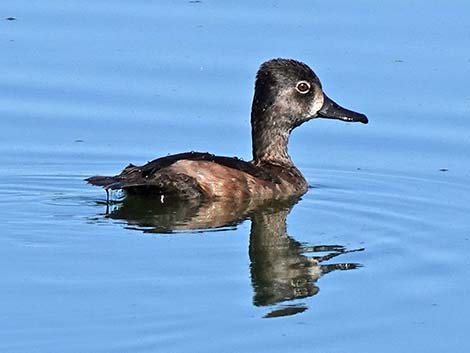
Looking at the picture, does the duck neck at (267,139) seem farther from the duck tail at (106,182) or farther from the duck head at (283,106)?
the duck tail at (106,182)

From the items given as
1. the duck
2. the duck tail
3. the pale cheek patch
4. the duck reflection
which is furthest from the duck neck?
the duck tail

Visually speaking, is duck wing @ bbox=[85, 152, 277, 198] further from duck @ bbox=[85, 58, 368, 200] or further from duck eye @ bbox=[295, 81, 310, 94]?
duck eye @ bbox=[295, 81, 310, 94]

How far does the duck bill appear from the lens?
12.7 metres

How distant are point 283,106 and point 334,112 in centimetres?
44

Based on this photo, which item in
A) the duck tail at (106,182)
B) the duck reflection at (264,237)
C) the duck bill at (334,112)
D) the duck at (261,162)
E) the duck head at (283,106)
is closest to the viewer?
the duck reflection at (264,237)

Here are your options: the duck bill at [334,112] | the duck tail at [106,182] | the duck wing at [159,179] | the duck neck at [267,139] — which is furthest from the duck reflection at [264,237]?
the duck bill at [334,112]

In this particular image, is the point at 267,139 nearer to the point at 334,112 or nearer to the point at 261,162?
the point at 261,162

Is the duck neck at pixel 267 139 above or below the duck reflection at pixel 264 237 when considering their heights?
above

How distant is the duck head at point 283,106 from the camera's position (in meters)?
12.6

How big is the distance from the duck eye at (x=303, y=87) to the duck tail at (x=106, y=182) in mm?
2049

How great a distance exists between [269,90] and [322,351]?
179 inches

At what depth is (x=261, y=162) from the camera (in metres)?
12.8

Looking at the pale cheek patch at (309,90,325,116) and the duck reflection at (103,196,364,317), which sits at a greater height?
the pale cheek patch at (309,90,325,116)

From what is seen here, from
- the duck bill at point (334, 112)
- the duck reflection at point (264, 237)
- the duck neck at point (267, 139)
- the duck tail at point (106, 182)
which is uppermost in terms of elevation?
the duck bill at point (334, 112)
